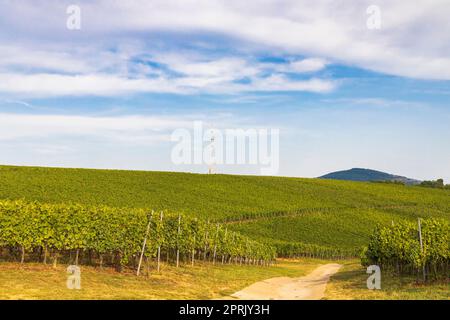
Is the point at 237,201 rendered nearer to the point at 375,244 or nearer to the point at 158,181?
the point at 158,181

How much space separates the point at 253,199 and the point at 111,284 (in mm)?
69192

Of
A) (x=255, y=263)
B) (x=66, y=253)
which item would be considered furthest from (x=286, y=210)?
(x=66, y=253)

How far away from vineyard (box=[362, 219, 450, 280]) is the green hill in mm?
33852

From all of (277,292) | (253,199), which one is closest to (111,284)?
(277,292)

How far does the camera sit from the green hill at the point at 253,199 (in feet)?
243

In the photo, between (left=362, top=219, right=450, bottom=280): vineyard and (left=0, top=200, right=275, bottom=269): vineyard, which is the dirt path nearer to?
(left=362, top=219, right=450, bottom=280): vineyard

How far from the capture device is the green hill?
7412cm

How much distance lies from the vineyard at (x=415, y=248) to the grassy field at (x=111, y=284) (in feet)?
32.0

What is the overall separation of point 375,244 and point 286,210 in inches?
2120

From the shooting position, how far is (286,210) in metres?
84.7

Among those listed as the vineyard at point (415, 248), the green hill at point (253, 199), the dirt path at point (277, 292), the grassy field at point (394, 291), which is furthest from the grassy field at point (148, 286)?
the green hill at point (253, 199)

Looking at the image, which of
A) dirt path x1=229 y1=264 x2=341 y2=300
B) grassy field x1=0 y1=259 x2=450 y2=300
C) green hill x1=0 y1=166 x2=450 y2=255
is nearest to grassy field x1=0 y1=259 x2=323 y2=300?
grassy field x1=0 y1=259 x2=450 y2=300

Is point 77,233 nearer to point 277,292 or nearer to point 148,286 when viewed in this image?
point 148,286

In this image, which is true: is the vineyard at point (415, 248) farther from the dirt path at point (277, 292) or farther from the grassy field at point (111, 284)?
the grassy field at point (111, 284)
